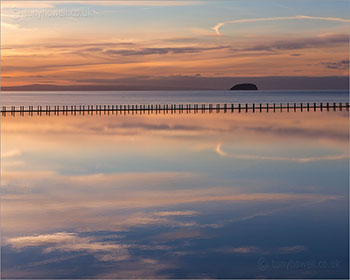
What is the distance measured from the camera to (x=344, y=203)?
22.4 meters

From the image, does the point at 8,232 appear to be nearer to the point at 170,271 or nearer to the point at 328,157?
the point at 170,271

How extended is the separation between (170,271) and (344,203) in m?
10.6

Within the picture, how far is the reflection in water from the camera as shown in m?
14.6

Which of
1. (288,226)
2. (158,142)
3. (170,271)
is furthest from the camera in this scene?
(158,142)

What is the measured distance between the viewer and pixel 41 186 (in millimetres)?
26375

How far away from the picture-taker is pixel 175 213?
66.8 feet

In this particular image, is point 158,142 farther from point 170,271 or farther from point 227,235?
point 170,271

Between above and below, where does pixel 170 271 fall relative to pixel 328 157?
above

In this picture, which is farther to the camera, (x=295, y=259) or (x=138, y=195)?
(x=138, y=195)

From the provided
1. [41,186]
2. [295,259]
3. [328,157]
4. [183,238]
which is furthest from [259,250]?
[328,157]

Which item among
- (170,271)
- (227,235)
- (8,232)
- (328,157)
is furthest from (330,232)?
(328,157)

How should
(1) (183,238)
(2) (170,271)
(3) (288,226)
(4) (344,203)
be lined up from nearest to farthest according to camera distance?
(2) (170,271), (1) (183,238), (3) (288,226), (4) (344,203)

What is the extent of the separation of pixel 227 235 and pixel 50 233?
5238 mm

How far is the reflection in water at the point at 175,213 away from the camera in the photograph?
14.6 meters
